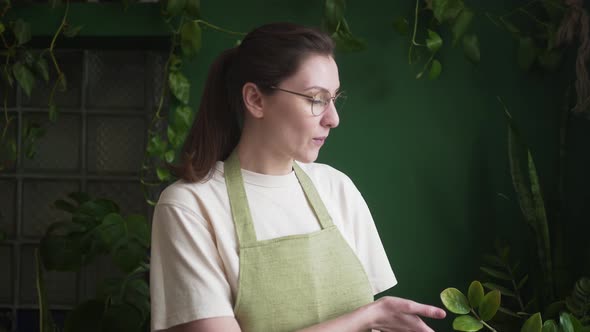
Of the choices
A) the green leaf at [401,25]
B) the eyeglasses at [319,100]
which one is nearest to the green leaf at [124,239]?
the eyeglasses at [319,100]

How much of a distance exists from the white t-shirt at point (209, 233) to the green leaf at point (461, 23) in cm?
87

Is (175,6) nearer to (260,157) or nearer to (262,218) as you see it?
(260,157)

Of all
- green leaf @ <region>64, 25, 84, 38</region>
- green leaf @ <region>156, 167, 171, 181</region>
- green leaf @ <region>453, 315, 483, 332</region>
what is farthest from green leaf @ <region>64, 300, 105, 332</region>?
green leaf @ <region>453, 315, 483, 332</region>

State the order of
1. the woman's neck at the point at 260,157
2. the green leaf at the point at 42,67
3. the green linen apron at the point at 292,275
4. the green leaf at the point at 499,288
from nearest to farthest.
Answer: the green linen apron at the point at 292,275 < the woman's neck at the point at 260,157 < the green leaf at the point at 499,288 < the green leaf at the point at 42,67

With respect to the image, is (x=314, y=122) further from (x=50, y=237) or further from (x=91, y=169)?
(x=91, y=169)

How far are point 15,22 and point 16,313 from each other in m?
1.33

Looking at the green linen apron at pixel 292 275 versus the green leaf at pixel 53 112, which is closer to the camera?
the green linen apron at pixel 292 275

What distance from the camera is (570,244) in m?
2.45

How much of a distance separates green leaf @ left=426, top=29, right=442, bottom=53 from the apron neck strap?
2.68 feet

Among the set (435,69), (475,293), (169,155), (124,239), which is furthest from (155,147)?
(475,293)

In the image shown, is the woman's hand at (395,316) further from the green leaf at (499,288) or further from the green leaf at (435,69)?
the green leaf at (435,69)

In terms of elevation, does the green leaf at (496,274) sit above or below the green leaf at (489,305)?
below

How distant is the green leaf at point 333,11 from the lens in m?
2.35

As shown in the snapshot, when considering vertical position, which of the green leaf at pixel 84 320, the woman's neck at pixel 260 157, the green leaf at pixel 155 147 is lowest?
the green leaf at pixel 84 320
